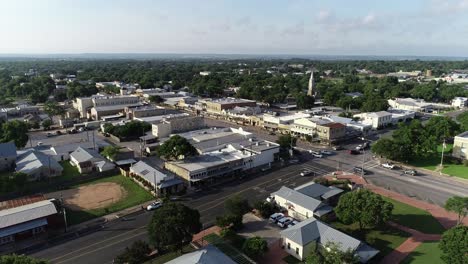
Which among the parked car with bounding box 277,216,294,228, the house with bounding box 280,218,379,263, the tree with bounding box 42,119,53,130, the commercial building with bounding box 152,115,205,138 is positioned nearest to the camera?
the house with bounding box 280,218,379,263

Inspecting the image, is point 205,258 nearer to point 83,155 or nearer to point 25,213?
point 25,213

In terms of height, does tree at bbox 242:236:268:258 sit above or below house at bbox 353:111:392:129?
below

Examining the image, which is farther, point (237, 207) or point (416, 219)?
point (416, 219)

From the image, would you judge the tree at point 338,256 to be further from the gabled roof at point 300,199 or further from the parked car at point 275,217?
the parked car at point 275,217

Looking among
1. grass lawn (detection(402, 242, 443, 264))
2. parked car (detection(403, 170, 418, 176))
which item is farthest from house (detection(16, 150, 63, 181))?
parked car (detection(403, 170, 418, 176))

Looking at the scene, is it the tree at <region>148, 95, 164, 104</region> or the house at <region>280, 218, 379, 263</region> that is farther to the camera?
the tree at <region>148, 95, 164, 104</region>

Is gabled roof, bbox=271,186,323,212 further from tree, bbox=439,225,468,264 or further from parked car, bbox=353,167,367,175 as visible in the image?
parked car, bbox=353,167,367,175

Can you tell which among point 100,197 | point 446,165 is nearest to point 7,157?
point 100,197
